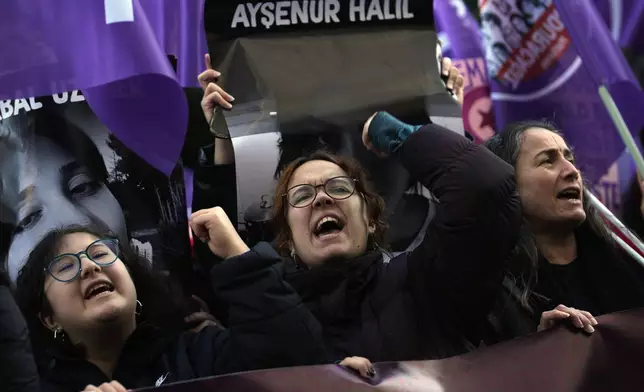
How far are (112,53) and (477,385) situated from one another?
0.43 m

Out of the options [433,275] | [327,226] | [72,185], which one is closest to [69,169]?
[72,185]

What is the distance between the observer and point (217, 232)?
2.01 feet

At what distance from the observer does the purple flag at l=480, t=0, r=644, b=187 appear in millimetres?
826

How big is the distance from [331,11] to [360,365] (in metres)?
0.34

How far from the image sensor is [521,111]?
84cm

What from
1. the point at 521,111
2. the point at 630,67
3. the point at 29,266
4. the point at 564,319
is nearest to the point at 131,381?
the point at 29,266

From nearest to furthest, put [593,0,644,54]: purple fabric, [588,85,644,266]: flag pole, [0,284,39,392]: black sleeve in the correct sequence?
1. [0,284,39,392]: black sleeve
2. [588,85,644,266]: flag pole
3. [593,0,644,54]: purple fabric

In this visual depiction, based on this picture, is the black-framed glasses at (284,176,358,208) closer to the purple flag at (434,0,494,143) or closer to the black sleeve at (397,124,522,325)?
the black sleeve at (397,124,522,325)

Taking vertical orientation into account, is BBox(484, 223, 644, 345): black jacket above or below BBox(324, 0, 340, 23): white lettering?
below

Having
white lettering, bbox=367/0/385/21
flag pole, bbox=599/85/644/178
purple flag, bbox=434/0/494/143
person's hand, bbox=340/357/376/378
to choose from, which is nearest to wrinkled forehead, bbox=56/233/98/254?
person's hand, bbox=340/357/376/378

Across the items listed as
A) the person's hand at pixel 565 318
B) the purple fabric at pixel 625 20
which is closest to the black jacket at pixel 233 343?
the person's hand at pixel 565 318

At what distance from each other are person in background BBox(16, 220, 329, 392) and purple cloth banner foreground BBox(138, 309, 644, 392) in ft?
0.06

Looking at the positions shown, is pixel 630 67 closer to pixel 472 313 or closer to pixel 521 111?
pixel 521 111

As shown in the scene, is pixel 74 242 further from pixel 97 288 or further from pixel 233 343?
pixel 233 343
